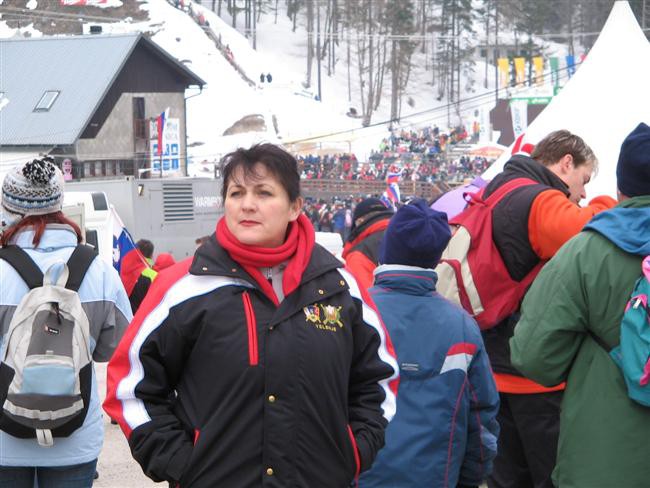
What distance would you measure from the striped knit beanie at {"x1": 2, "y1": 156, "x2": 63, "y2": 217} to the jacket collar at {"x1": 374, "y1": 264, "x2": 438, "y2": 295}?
3.71ft

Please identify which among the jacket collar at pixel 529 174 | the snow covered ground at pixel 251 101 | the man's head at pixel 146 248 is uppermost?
the jacket collar at pixel 529 174

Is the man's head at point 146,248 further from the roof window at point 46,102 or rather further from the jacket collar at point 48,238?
the roof window at point 46,102

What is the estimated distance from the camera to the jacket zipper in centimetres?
258

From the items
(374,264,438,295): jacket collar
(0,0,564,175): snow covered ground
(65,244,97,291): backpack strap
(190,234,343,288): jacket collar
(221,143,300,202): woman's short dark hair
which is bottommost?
(0,0,564,175): snow covered ground

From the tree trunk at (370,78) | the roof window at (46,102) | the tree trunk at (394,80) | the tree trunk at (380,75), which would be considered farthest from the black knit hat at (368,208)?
the tree trunk at (380,75)

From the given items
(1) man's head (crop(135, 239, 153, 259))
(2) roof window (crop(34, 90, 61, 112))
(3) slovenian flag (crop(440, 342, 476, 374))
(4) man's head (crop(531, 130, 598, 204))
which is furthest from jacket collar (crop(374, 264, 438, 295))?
(2) roof window (crop(34, 90, 61, 112))

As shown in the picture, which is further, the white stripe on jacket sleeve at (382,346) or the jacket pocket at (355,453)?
the white stripe on jacket sleeve at (382,346)

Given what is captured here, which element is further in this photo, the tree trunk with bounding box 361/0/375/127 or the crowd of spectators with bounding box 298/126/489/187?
the tree trunk with bounding box 361/0/375/127

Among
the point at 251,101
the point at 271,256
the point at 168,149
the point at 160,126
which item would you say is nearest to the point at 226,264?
the point at 271,256

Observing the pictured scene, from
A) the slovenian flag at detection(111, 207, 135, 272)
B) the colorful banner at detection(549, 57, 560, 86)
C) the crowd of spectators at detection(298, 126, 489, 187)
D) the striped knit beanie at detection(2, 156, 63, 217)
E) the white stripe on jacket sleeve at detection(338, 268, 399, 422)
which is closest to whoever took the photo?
the white stripe on jacket sleeve at detection(338, 268, 399, 422)

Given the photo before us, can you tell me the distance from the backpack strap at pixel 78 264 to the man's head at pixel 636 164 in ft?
5.58

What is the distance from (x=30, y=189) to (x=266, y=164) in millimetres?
1186

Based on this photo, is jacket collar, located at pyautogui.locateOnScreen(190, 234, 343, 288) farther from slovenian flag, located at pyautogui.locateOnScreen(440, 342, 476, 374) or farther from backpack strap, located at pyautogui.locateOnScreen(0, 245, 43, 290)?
backpack strap, located at pyautogui.locateOnScreen(0, 245, 43, 290)

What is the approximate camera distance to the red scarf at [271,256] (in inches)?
105
